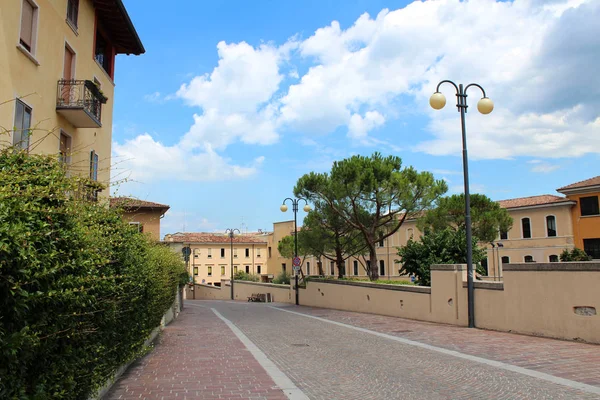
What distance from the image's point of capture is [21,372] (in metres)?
2.92

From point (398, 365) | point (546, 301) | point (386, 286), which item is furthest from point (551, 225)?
point (398, 365)

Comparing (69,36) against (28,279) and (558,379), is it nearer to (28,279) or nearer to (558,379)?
(28,279)

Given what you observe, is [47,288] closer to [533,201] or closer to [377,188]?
[377,188]

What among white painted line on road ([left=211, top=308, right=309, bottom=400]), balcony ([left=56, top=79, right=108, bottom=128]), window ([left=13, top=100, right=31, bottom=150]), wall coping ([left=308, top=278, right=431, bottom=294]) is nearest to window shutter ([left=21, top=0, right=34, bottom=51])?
window ([left=13, top=100, right=31, bottom=150])

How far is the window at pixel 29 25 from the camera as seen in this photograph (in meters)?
12.4

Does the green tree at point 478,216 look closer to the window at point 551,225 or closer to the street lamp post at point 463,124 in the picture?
the window at point 551,225

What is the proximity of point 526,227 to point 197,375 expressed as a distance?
4635cm

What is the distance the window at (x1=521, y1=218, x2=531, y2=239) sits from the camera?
47.4m

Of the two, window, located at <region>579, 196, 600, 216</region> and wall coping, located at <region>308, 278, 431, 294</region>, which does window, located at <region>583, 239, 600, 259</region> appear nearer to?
window, located at <region>579, 196, 600, 216</region>

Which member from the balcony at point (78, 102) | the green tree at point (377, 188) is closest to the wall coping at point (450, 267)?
the green tree at point (377, 188)

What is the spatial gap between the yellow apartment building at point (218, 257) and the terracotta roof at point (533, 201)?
41.6 meters

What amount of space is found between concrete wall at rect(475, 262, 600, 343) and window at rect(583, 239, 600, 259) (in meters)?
35.2

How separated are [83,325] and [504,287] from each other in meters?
11.5

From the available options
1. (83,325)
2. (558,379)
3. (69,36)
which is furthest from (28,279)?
(69,36)
